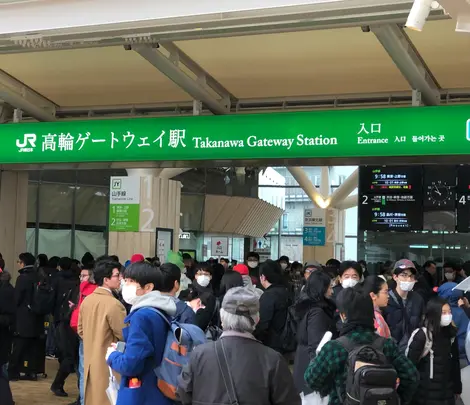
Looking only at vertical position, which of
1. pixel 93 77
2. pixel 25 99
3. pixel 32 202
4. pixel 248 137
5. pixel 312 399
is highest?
pixel 93 77

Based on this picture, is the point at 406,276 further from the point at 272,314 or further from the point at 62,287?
the point at 62,287

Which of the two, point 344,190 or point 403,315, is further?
point 344,190

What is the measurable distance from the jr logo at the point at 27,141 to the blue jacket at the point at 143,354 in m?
5.89

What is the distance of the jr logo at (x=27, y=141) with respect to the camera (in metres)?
9.77

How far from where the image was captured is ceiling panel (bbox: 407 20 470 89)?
24.9ft

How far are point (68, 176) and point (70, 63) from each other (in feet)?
36.5

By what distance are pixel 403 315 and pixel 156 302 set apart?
3360 millimetres

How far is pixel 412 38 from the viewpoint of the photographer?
311 inches

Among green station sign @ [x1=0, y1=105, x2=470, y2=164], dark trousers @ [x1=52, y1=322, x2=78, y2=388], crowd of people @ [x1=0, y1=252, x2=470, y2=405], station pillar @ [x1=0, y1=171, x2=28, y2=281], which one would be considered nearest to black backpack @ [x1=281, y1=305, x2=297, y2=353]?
crowd of people @ [x1=0, y1=252, x2=470, y2=405]

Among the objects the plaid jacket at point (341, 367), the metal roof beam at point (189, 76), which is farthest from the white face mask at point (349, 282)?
the metal roof beam at point (189, 76)

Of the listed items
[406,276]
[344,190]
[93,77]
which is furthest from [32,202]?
[406,276]

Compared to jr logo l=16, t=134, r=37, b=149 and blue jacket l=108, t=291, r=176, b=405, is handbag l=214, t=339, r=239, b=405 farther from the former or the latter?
jr logo l=16, t=134, r=37, b=149

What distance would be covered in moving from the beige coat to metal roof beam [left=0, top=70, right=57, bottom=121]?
17.3 ft

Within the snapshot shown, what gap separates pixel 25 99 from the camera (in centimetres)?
1051
